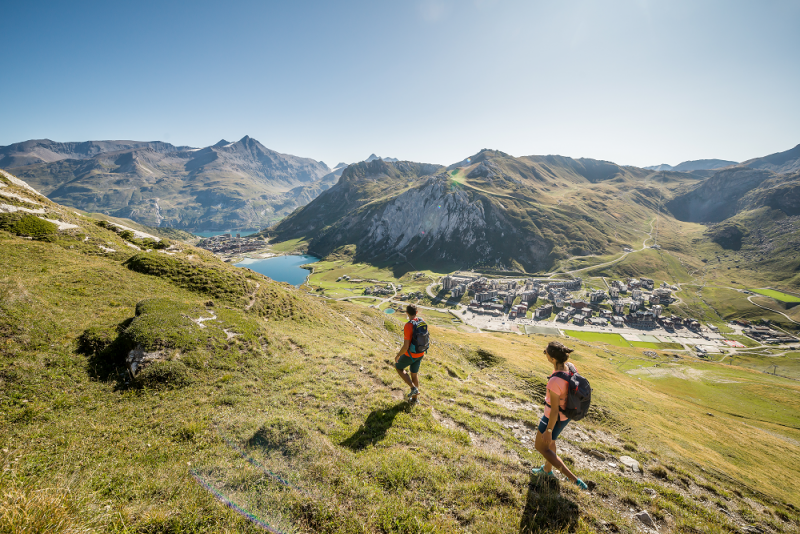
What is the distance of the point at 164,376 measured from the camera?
12352 mm

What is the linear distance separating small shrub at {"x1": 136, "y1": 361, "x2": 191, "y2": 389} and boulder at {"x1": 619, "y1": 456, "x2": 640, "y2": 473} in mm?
19480

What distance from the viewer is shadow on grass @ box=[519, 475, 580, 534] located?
21.7 feet

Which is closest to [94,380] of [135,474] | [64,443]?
[64,443]

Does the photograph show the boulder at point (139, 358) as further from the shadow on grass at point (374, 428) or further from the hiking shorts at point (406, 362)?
the hiking shorts at point (406, 362)

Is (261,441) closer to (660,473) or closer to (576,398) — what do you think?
(576,398)

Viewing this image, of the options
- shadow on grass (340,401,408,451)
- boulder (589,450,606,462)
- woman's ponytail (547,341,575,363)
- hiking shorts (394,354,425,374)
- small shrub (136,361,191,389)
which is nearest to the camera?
woman's ponytail (547,341,575,363)

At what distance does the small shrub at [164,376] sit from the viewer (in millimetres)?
12008

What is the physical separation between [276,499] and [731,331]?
201m

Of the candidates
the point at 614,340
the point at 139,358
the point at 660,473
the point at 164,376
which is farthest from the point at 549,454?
the point at 614,340

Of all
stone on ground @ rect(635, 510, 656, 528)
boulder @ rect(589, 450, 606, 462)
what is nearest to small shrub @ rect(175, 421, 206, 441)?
stone on ground @ rect(635, 510, 656, 528)

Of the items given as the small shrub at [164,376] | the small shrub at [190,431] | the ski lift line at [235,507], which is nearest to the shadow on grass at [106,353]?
the small shrub at [164,376]

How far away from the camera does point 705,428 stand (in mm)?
26703

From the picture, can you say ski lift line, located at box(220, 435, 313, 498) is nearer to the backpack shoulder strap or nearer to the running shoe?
the running shoe

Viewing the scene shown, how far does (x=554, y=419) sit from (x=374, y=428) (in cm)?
615
